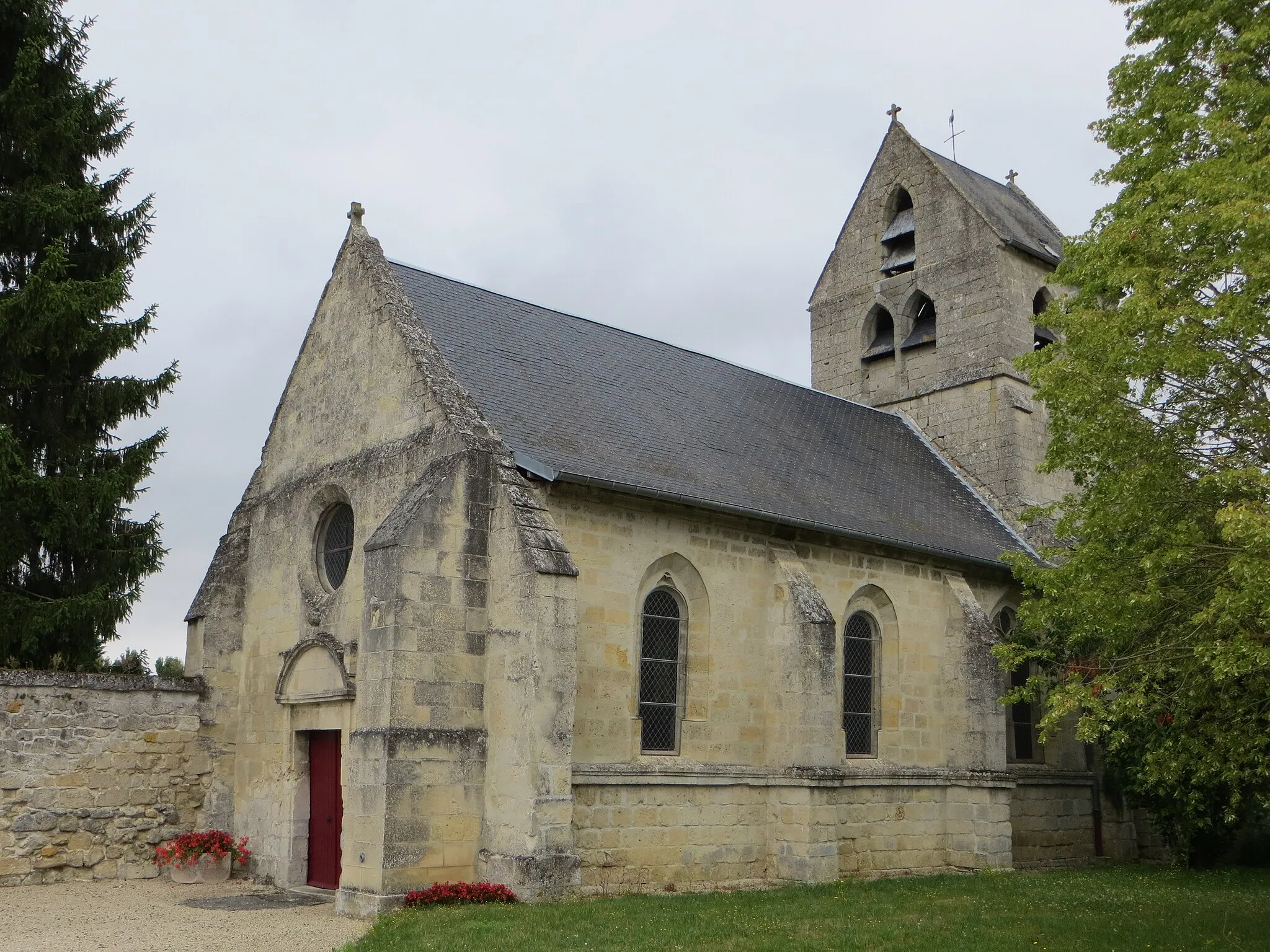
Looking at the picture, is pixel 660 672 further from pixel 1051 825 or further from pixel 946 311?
pixel 946 311

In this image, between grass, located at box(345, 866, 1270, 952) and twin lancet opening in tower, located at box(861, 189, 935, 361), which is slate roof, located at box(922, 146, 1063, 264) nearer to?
twin lancet opening in tower, located at box(861, 189, 935, 361)

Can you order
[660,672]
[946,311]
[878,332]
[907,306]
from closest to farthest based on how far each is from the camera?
[660,672] < [946,311] < [907,306] < [878,332]

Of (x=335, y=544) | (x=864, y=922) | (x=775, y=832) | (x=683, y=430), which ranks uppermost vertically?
(x=683, y=430)

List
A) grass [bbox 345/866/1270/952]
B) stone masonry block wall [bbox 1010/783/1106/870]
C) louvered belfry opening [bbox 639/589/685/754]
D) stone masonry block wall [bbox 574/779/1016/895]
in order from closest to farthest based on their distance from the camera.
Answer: grass [bbox 345/866/1270/952] → stone masonry block wall [bbox 574/779/1016/895] → louvered belfry opening [bbox 639/589/685/754] → stone masonry block wall [bbox 1010/783/1106/870]

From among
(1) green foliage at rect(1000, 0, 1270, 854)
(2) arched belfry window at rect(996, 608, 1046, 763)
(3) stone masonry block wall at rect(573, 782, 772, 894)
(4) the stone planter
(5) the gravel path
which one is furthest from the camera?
(2) arched belfry window at rect(996, 608, 1046, 763)

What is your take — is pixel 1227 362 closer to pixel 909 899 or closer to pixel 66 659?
pixel 909 899

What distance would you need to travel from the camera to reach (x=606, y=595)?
43.9 feet

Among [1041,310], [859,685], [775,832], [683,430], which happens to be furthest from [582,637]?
[1041,310]

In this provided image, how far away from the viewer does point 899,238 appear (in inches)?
945

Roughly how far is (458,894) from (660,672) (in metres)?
3.70

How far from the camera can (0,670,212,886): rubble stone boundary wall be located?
528 inches

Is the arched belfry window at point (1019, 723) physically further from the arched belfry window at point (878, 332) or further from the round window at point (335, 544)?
the round window at point (335, 544)

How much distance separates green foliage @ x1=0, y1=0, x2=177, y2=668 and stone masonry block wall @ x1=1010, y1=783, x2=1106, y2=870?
13333mm

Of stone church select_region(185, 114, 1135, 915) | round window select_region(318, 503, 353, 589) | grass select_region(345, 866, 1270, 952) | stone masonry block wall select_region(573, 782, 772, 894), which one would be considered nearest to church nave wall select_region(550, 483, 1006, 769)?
stone church select_region(185, 114, 1135, 915)
